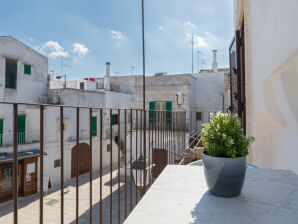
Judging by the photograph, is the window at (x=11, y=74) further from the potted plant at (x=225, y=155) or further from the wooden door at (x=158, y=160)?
the potted plant at (x=225, y=155)

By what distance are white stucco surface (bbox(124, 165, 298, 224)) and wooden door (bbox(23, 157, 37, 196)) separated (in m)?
10.3

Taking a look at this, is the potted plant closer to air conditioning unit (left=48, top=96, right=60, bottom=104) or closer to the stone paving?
the stone paving

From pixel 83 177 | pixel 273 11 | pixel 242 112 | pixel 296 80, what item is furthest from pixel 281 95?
pixel 83 177

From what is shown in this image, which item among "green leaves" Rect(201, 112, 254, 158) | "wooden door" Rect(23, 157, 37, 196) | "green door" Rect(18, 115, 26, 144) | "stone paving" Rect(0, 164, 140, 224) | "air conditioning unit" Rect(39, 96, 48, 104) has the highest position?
"air conditioning unit" Rect(39, 96, 48, 104)

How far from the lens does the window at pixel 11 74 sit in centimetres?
974

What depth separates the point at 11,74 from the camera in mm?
9914

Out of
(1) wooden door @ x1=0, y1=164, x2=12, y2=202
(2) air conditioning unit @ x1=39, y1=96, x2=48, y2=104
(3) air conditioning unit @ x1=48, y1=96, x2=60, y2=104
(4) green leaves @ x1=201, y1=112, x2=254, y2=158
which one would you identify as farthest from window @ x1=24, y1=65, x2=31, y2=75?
(4) green leaves @ x1=201, y1=112, x2=254, y2=158

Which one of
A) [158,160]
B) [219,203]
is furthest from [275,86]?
[158,160]

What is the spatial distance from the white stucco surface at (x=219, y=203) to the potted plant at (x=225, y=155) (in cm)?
9

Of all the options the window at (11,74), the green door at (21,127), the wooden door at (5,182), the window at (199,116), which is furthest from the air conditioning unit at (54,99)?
the window at (199,116)

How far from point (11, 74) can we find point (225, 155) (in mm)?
11570

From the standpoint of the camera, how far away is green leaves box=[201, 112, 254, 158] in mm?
1154

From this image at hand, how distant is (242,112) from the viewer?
3.77 m

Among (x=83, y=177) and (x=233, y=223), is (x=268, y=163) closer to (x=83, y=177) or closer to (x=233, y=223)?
(x=233, y=223)
